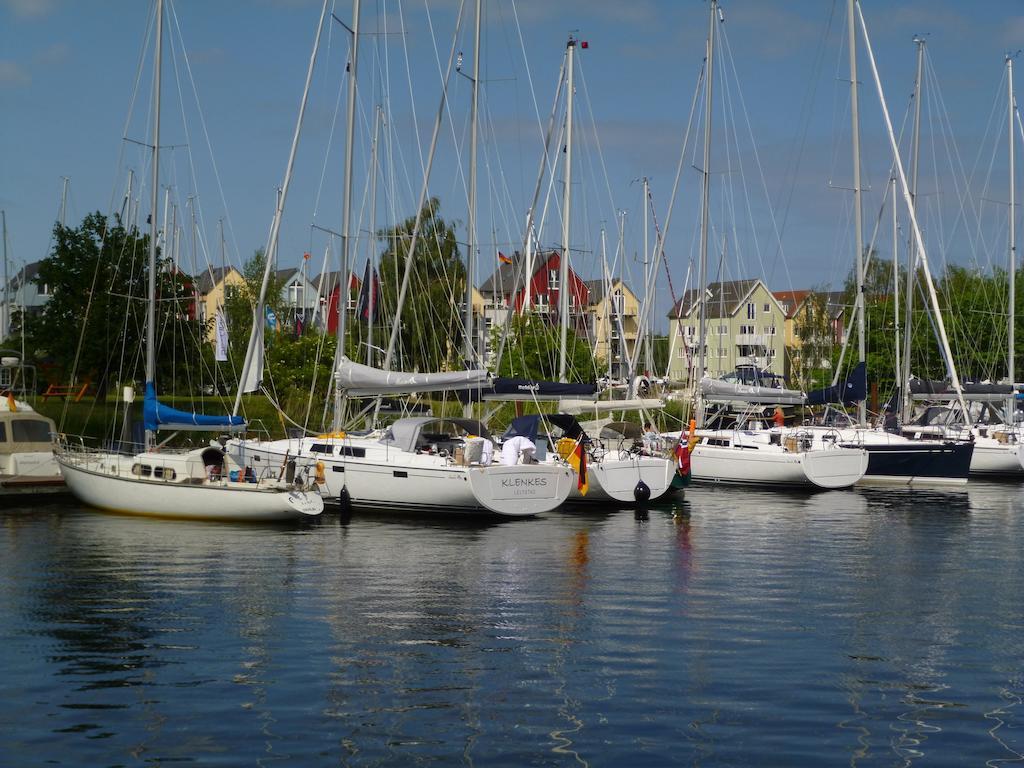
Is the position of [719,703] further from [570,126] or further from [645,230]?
[645,230]

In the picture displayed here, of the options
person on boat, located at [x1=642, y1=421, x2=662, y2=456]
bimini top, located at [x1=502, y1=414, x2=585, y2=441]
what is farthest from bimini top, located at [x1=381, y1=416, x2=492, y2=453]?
person on boat, located at [x1=642, y1=421, x2=662, y2=456]

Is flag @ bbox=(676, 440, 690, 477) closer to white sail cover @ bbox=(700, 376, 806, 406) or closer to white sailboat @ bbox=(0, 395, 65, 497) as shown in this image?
white sail cover @ bbox=(700, 376, 806, 406)

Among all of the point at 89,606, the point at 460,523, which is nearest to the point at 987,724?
the point at 89,606

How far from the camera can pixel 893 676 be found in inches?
640

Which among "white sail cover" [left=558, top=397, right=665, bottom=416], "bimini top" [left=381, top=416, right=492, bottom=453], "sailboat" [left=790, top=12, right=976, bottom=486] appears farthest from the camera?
"sailboat" [left=790, top=12, right=976, bottom=486]

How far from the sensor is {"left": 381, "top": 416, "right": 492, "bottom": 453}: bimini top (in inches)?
1273

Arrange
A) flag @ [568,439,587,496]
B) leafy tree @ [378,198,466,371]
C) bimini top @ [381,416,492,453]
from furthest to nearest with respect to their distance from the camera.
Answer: leafy tree @ [378,198,466,371] < flag @ [568,439,587,496] < bimini top @ [381,416,492,453]

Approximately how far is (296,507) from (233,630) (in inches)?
457

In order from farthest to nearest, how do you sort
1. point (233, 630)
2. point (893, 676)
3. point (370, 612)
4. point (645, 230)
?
1. point (645, 230)
2. point (370, 612)
3. point (233, 630)
4. point (893, 676)

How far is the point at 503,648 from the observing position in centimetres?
1758

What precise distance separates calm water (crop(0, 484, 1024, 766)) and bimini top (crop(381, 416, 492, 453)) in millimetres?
3273

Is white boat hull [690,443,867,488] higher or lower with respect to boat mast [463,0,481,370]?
lower

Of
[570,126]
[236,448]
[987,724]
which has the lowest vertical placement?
[987,724]

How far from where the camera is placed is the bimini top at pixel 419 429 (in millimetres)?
32344
